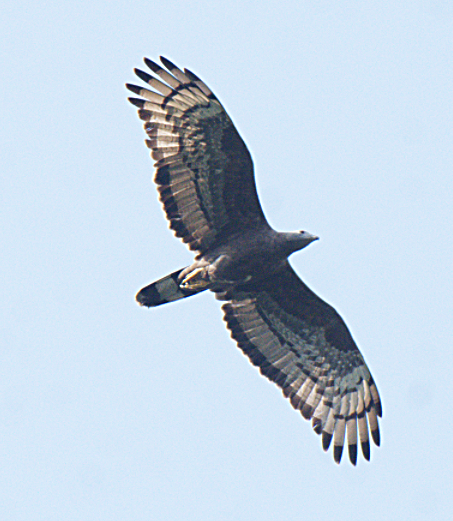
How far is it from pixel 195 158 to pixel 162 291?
1956 mm

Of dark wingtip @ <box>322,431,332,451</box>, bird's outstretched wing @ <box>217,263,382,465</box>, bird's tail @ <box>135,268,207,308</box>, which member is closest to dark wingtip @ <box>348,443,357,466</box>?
bird's outstretched wing @ <box>217,263,382,465</box>

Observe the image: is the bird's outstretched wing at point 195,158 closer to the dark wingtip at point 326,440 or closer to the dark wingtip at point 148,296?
the dark wingtip at point 148,296

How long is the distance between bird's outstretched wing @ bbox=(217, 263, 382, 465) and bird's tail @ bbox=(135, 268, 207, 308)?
2.98 ft

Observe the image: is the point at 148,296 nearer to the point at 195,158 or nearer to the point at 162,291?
the point at 162,291

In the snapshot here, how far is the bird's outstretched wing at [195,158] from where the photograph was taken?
12.8 meters

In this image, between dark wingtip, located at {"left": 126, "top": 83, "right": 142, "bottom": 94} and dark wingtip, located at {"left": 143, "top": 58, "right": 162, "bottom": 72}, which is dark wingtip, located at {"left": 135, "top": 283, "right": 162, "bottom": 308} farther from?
dark wingtip, located at {"left": 143, "top": 58, "right": 162, "bottom": 72}

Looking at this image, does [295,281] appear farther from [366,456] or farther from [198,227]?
[366,456]

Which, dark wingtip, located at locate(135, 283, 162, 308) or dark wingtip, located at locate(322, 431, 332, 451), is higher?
dark wingtip, located at locate(135, 283, 162, 308)

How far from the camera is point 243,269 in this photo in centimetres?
1314

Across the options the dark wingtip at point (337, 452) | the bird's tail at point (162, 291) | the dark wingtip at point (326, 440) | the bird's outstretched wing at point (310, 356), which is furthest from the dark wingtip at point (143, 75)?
the dark wingtip at point (337, 452)

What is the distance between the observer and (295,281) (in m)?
13.7

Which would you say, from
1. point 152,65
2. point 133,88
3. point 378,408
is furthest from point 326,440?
→ point 152,65

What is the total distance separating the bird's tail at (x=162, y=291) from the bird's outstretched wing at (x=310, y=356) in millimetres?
907

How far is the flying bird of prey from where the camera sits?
1290 cm
